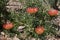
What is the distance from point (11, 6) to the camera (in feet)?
16.9

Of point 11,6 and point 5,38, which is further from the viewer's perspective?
point 11,6

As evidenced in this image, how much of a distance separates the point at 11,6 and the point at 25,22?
972mm

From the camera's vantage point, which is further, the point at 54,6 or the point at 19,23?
the point at 54,6

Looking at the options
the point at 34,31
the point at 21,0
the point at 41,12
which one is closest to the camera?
the point at 34,31

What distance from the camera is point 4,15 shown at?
4.49 meters

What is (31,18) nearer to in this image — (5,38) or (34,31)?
(34,31)

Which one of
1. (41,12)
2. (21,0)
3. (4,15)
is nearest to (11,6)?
(21,0)

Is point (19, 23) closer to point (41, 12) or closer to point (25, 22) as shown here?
point (25, 22)

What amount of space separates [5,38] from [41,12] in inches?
28.2

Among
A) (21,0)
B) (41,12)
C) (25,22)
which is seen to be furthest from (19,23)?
(21,0)

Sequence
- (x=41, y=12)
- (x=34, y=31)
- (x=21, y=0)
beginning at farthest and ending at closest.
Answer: (x=21, y=0)
(x=41, y=12)
(x=34, y=31)

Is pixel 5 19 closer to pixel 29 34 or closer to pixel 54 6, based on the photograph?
pixel 29 34

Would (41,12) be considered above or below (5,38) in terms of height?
above

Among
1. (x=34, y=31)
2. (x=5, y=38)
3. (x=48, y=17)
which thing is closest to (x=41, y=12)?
(x=48, y=17)
